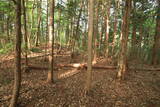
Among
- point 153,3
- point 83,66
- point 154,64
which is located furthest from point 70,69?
point 153,3

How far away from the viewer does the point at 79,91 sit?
22.0 ft

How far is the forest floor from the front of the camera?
5695 mm

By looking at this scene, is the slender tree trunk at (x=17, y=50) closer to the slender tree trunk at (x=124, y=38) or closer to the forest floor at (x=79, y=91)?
the forest floor at (x=79, y=91)

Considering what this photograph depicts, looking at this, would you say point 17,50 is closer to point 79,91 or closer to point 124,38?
point 79,91

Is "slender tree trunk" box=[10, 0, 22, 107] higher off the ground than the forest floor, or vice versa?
"slender tree trunk" box=[10, 0, 22, 107]

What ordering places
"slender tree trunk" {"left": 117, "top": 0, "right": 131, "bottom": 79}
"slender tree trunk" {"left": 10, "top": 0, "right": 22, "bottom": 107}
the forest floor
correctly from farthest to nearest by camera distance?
1. "slender tree trunk" {"left": 117, "top": 0, "right": 131, "bottom": 79}
2. the forest floor
3. "slender tree trunk" {"left": 10, "top": 0, "right": 22, "bottom": 107}

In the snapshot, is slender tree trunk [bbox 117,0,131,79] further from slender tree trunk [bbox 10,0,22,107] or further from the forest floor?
slender tree trunk [bbox 10,0,22,107]

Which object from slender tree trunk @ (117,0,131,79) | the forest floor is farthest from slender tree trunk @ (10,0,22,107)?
A: slender tree trunk @ (117,0,131,79)

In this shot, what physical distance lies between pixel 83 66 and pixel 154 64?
8225 millimetres

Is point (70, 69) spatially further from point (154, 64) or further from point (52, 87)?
point (154, 64)

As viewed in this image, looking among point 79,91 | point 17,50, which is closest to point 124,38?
point 79,91

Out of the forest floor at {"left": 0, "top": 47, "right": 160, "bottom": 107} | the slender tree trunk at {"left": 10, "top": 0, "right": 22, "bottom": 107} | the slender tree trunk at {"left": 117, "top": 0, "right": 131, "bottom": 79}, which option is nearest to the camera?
the slender tree trunk at {"left": 10, "top": 0, "right": 22, "bottom": 107}

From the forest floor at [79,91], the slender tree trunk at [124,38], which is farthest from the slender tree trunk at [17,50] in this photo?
the slender tree trunk at [124,38]

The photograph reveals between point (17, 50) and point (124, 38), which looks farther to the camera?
point (124, 38)
